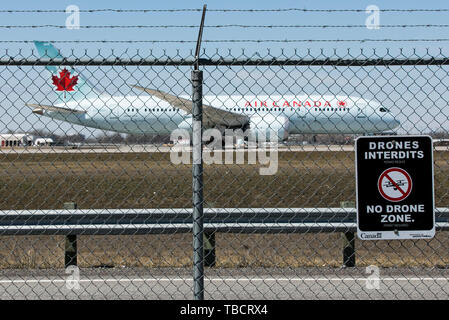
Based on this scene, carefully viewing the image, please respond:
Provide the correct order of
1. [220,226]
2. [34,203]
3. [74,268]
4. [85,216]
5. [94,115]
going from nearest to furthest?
[220,226] → [85,216] → [74,268] → [34,203] → [94,115]

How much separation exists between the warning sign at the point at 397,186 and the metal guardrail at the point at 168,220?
1.35 m

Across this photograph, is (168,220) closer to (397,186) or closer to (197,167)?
(197,167)

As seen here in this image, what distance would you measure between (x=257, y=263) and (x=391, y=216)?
3828 mm

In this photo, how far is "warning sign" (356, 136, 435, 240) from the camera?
4.16 metres

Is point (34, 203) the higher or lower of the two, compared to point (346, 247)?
higher

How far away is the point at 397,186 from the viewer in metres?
4.16

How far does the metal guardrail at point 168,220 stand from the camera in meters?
5.74

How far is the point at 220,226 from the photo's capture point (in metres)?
5.99

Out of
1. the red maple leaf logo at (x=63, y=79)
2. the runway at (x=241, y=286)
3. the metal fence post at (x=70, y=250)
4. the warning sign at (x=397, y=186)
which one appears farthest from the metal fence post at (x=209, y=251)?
the warning sign at (x=397, y=186)

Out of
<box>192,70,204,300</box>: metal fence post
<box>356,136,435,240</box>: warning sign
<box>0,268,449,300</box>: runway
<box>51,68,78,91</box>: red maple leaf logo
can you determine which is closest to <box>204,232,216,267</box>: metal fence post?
<box>0,268,449,300</box>: runway

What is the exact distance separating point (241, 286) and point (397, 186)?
10.1 feet

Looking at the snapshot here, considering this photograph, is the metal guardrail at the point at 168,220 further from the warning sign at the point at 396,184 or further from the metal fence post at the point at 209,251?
the warning sign at the point at 396,184
